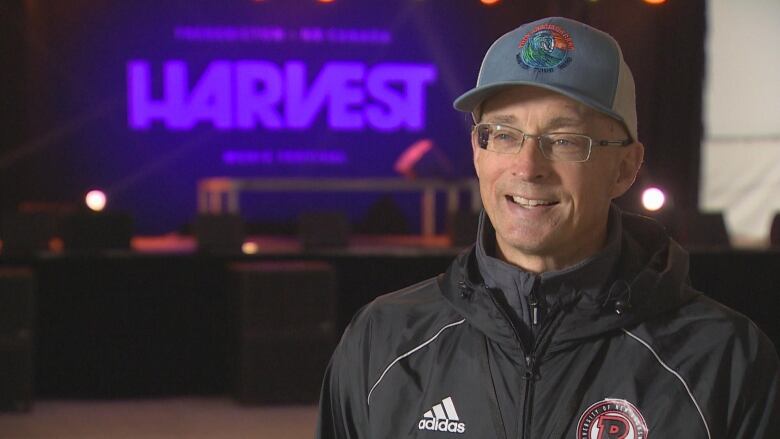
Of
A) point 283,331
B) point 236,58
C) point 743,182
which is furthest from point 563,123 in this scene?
point 743,182

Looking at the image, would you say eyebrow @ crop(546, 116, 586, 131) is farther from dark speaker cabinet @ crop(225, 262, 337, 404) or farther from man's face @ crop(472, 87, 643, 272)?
dark speaker cabinet @ crop(225, 262, 337, 404)

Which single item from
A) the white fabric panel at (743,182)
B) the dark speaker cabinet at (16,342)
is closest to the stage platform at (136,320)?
the dark speaker cabinet at (16,342)

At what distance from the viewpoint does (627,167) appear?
1712 millimetres

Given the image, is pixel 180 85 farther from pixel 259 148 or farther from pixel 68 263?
pixel 68 263

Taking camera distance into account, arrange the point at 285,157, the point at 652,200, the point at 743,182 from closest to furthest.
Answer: the point at 652,200 → the point at 743,182 → the point at 285,157

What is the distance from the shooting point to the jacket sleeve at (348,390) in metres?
1.73

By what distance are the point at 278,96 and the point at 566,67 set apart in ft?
30.4

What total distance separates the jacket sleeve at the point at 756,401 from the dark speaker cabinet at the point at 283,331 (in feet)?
15.2

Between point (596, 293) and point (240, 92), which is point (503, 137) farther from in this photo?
point (240, 92)

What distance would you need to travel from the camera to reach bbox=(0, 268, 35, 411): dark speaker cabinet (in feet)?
19.2

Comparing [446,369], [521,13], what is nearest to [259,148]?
[521,13]

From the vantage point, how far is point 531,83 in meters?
1.56

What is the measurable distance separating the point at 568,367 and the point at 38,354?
202 inches

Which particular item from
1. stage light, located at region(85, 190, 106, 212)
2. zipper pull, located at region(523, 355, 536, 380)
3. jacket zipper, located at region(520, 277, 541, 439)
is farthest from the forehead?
stage light, located at region(85, 190, 106, 212)
